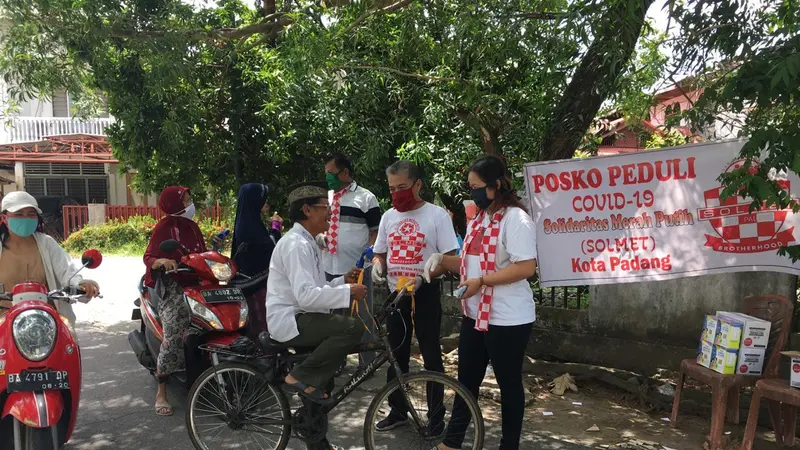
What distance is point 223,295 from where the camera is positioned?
4379 mm

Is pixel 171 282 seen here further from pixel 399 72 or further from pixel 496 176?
pixel 399 72

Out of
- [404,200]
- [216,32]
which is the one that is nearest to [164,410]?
[404,200]

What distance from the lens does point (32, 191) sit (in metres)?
21.2

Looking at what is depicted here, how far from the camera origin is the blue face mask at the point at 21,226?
139 inches

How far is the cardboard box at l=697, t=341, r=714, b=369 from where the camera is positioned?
4059 mm

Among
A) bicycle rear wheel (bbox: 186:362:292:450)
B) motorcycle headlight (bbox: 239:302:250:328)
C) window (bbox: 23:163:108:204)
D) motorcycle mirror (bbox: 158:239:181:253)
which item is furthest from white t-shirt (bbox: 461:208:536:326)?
window (bbox: 23:163:108:204)

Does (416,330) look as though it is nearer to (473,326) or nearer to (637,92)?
(473,326)

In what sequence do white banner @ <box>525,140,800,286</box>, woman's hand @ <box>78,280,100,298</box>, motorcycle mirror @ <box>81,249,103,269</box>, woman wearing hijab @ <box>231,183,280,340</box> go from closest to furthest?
1. motorcycle mirror @ <box>81,249,103,269</box>
2. woman's hand @ <box>78,280,100,298</box>
3. white banner @ <box>525,140,800,286</box>
4. woman wearing hijab @ <box>231,183,280,340</box>

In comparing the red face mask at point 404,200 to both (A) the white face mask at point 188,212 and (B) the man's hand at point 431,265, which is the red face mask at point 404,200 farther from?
(A) the white face mask at point 188,212

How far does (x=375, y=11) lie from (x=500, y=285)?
11.8 feet

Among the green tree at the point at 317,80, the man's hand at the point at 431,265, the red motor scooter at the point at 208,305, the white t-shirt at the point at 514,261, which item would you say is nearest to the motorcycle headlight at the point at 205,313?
the red motor scooter at the point at 208,305

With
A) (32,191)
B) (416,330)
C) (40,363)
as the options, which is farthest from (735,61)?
(32,191)

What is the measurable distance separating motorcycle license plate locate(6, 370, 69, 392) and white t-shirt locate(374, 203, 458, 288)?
6.57 ft

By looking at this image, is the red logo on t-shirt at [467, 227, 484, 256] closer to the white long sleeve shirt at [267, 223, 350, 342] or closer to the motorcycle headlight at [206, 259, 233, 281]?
the white long sleeve shirt at [267, 223, 350, 342]
